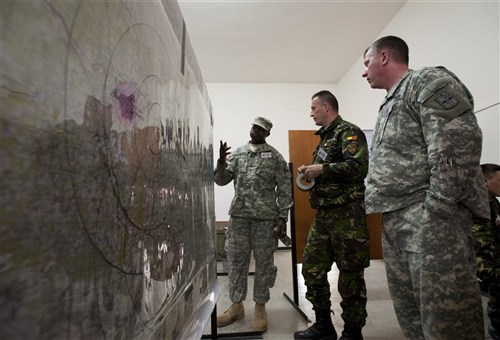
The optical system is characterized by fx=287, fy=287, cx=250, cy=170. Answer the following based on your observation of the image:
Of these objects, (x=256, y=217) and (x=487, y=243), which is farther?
(x=256, y=217)

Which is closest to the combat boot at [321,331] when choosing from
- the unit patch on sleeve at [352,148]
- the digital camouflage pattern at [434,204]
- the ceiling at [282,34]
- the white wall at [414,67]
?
the digital camouflage pattern at [434,204]

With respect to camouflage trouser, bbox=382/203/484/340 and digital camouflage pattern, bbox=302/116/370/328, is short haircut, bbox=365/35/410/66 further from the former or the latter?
camouflage trouser, bbox=382/203/484/340

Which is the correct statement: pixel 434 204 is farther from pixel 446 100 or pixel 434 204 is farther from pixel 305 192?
pixel 305 192

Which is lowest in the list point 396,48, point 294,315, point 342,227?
point 294,315

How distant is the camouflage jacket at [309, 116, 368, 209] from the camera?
4.92ft

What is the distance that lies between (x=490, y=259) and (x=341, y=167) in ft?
3.00

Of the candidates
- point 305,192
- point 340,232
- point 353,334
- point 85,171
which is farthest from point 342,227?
point 85,171

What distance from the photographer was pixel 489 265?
58.8 inches

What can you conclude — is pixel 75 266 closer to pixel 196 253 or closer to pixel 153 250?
pixel 153 250

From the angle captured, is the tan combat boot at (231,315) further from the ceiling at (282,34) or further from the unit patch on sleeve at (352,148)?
the ceiling at (282,34)

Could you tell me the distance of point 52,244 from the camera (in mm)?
233

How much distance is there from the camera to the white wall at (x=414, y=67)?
1.98 m

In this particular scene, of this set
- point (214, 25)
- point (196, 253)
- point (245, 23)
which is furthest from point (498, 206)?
point (214, 25)

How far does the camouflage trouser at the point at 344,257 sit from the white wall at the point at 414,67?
124cm
